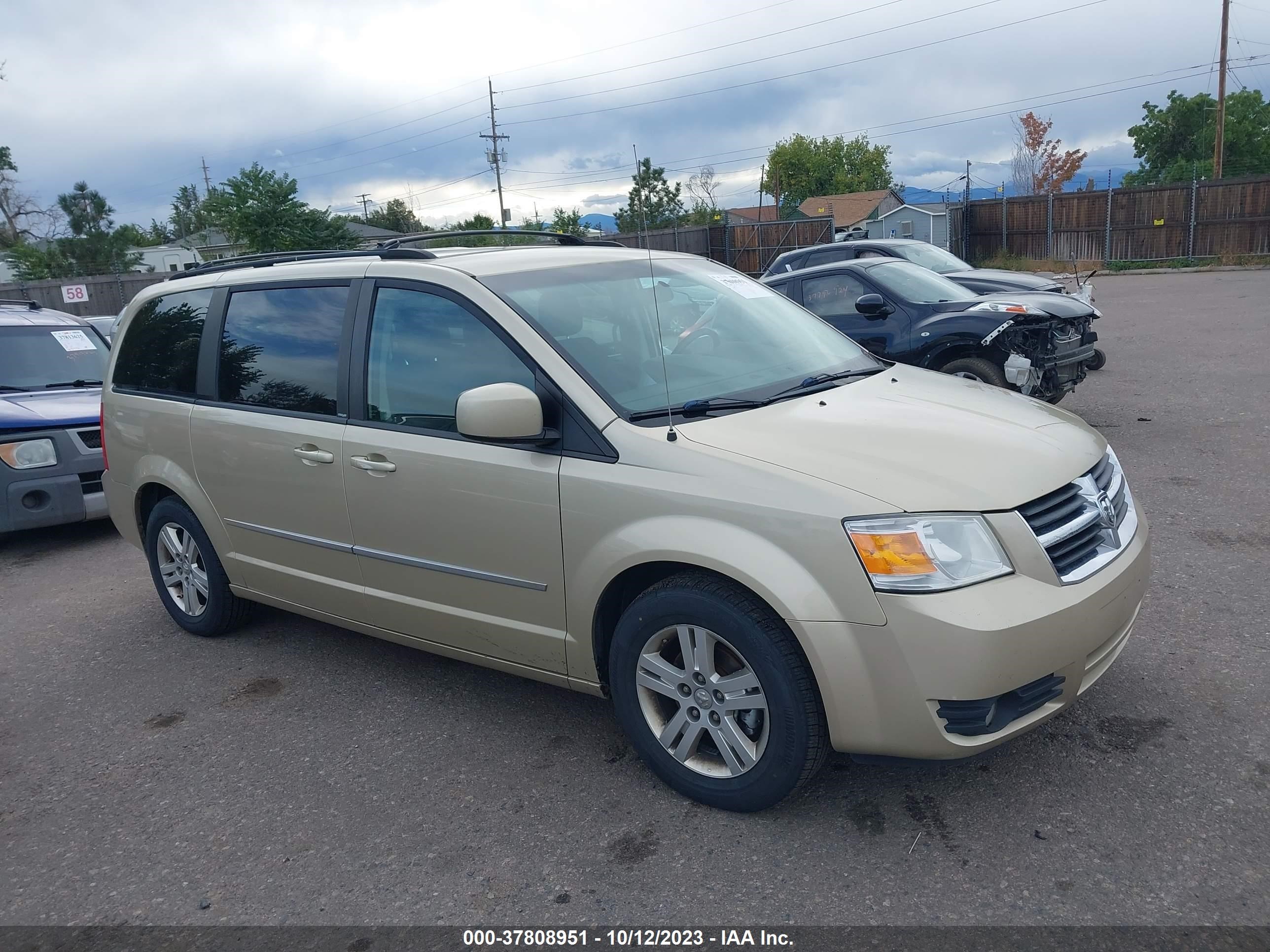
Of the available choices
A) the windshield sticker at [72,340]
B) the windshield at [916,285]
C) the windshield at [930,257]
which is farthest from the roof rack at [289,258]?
the windshield at [930,257]

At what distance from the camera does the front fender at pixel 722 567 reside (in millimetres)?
2732

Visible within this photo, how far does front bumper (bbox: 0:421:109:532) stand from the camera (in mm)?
6879

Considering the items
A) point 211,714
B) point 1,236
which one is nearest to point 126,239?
point 1,236

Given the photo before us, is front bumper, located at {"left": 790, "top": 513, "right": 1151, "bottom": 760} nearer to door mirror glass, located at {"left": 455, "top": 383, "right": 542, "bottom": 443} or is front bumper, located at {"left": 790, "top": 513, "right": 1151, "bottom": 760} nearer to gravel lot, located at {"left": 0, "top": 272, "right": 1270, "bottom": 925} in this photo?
gravel lot, located at {"left": 0, "top": 272, "right": 1270, "bottom": 925}

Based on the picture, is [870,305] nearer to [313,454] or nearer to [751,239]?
[313,454]

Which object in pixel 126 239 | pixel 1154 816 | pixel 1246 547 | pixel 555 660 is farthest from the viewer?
pixel 126 239

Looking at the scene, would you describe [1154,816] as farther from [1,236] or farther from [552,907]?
[1,236]

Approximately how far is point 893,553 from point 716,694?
75 centimetres

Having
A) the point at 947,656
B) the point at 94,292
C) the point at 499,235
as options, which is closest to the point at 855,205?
the point at 94,292

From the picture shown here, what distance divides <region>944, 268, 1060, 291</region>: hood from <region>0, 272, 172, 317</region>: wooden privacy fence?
93.9ft

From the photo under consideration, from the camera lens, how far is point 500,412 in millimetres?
3178

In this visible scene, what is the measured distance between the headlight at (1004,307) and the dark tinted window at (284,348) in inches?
242

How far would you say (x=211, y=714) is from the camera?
13.8ft

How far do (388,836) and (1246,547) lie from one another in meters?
4.63
